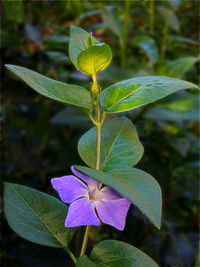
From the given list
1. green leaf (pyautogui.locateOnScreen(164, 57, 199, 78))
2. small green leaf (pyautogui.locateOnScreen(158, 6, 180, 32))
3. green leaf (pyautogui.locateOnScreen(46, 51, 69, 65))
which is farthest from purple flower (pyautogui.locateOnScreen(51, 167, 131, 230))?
small green leaf (pyautogui.locateOnScreen(158, 6, 180, 32))

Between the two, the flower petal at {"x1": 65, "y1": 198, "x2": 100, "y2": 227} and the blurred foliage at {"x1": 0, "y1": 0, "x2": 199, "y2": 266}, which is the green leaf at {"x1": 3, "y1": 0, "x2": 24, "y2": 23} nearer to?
the blurred foliage at {"x1": 0, "y1": 0, "x2": 199, "y2": 266}

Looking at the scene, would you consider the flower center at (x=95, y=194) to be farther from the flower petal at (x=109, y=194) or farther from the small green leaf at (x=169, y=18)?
the small green leaf at (x=169, y=18)

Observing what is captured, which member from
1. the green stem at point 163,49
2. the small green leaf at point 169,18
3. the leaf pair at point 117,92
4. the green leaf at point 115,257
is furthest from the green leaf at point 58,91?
the small green leaf at point 169,18

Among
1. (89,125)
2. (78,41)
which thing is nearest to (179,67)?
(89,125)

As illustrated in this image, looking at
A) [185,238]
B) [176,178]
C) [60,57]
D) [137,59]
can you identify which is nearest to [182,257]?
[185,238]

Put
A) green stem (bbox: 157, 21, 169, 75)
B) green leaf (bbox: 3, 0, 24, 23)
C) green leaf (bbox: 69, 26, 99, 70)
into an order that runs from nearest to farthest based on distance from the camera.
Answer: green leaf (bbox: 69, 26, 99, 70) < green leaf (bbox: 3, 0, 24, 23) < green stem (bbox: 157, 21, 169, 75)
